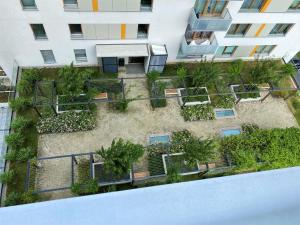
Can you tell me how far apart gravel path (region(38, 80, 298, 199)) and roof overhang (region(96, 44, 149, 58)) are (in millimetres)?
3331

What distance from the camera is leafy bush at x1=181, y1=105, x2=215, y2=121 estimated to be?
24781mm

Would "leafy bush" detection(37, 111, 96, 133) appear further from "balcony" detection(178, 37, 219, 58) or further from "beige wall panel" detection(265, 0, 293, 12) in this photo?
"beige wall panel" detection(265, 0, 293, 12)

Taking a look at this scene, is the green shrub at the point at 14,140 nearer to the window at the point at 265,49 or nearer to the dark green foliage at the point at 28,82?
the dark green foliage at the point at 28,82

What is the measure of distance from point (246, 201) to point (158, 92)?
541 inches

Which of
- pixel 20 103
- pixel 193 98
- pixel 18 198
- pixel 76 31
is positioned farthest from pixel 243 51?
pixel 18 198

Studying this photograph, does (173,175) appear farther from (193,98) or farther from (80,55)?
(80,55)

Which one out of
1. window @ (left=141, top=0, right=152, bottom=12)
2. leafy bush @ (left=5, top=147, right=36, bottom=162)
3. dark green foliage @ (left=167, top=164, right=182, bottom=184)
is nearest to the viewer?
dark green foliage @ (left=167, top=164, right=182, bottom=184)

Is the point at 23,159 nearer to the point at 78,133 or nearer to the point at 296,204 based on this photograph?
the point at 78,133

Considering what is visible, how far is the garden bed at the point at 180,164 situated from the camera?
70.7 feet

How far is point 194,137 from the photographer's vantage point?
78.4ft

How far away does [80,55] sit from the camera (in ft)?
82.7

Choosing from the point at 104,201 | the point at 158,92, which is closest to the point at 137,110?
the point at 158,92

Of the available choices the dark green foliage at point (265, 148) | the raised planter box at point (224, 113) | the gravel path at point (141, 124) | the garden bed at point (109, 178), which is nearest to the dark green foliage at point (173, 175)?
the garden bed at point (109, 178)

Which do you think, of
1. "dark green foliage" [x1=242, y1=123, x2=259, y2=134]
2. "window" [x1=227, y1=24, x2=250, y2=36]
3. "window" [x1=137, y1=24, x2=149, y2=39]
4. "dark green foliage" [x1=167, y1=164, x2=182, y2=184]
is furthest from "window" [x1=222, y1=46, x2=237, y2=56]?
"dark green foliage" [x1=167, y1=164, x2=182, y2=184]
